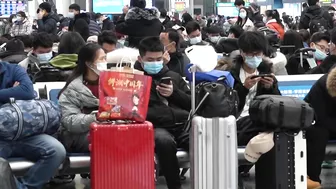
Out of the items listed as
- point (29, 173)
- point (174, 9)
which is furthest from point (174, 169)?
point (174, 9)

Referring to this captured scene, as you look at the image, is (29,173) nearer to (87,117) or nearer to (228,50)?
(87,117)

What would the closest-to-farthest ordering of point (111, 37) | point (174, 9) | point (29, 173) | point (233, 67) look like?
point (29, 173), point (233, 67), point (111, 37), point (174, 9)

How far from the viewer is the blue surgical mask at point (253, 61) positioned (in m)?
5.50

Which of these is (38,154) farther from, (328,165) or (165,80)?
(328,165)

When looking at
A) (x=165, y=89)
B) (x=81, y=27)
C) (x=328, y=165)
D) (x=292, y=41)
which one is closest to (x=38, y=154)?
(x=165, y=89)

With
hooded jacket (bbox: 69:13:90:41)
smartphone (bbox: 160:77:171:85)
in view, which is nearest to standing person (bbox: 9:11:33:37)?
hooded jacket (bbox: 69:13:90:41)

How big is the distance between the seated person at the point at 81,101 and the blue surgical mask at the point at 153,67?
36 centimetres

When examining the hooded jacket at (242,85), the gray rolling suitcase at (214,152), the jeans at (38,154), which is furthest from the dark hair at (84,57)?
the hooded jacket at (242,85)

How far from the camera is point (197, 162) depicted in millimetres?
4566

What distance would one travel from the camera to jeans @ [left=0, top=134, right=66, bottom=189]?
4.63 metres

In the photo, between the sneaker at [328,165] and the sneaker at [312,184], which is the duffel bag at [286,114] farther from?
the sneaker at [328,165]

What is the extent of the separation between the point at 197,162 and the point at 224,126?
330 millimetres

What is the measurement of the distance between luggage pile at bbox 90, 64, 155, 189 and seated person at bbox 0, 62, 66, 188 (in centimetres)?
40

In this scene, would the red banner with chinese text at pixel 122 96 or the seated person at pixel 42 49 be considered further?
the seated person at pixel 42 49
